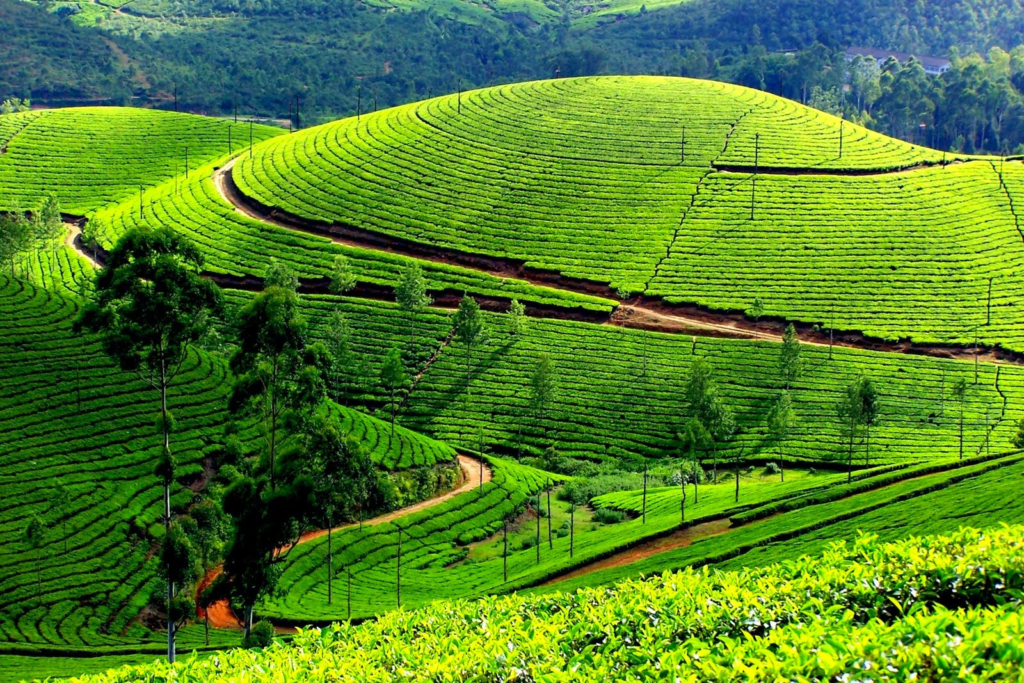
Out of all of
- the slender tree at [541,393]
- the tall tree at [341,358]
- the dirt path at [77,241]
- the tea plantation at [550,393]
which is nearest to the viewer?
the tea plantation at [550,393]

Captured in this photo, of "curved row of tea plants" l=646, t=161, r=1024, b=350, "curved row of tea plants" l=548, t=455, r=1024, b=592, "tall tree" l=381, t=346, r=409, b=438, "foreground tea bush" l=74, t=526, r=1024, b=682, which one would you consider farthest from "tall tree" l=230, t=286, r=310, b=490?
"curved row of tea plants" l=646, t=161, r=1024, b=350

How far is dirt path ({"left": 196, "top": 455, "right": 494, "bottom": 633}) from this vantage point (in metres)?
55.2

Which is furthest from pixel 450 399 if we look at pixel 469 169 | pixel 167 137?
pixel 167 137

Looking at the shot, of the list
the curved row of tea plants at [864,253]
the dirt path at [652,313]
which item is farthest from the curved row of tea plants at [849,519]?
the curved row of tea plants at [864,253]

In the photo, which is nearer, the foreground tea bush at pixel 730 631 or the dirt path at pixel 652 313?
the foreground tea bush at pixel 730 631

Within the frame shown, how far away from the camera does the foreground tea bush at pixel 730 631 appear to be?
16281mm

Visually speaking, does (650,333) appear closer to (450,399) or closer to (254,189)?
(450,399)

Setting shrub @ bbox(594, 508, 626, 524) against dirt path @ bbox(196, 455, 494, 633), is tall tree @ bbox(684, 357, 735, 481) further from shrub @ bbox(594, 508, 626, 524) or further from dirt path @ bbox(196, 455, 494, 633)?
dirt path @ bbox(196, 455, 494, 633)

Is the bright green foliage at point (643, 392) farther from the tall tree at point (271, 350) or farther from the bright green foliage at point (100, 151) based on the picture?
the bright green foliage at point (100, 151)

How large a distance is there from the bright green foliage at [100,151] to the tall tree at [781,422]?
266 feet

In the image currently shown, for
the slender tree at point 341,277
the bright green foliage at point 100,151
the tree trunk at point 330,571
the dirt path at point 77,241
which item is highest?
the bright green foliage at point 100,151

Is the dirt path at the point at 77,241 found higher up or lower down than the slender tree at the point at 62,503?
higher up

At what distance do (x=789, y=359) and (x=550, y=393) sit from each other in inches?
775

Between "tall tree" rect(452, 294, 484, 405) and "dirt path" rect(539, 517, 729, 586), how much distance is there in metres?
40.0
